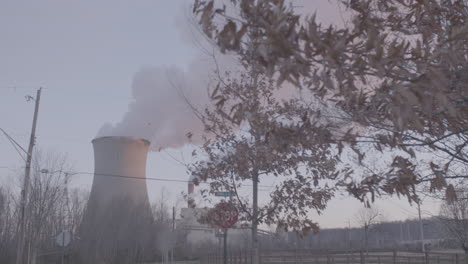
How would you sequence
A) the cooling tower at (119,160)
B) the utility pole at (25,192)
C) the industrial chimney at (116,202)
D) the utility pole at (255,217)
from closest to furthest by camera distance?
the utility pole at (255,217) < the utility pole at (25,192) < the cooling tower at (119,160) < the industrial chimney at (116,202)

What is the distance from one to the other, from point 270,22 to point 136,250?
37.0 metres

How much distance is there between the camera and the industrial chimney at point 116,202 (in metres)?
25.9

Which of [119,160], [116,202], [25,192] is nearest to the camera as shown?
[25,192]

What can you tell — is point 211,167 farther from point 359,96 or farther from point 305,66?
point 305,66

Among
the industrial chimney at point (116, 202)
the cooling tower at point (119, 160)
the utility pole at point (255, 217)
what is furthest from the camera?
the industrial chimney at point (116, 202)

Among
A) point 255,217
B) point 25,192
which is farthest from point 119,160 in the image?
point 255,217

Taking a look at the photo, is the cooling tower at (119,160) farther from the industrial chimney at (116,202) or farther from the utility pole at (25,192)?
the utility pole at (25,192)

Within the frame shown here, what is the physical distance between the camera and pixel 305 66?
2.30 m

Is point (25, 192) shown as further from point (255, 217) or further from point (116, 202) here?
point (116, 202)

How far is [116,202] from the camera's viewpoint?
115 feet

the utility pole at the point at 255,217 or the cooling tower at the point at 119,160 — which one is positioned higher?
the cooling tower at the point at 119,160

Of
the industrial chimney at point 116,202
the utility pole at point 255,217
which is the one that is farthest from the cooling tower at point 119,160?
the utility pole at point 255,217

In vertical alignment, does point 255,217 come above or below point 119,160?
below

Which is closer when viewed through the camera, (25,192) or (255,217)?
(255,217)
